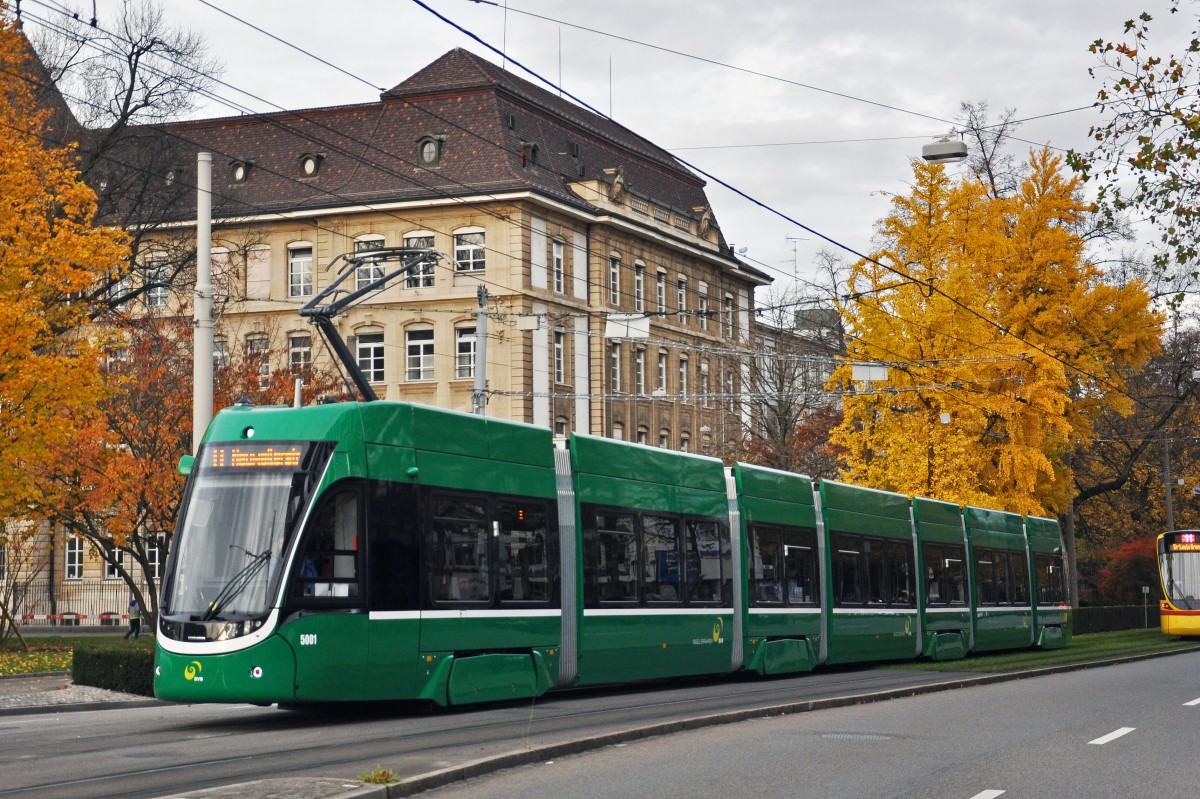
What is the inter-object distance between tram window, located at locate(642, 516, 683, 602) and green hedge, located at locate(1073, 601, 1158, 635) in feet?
123

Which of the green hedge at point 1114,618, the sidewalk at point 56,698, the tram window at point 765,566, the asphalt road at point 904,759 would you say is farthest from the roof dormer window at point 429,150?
the asphalt road at point 904,759

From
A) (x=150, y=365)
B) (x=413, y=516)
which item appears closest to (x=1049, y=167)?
(x=150, y=365)

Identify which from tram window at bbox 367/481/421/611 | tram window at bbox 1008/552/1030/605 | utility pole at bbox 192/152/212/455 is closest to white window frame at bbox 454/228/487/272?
tram window at bbox 1008/552/1030/605

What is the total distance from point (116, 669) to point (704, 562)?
8062mm

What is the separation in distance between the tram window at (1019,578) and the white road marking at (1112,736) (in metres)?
22.6

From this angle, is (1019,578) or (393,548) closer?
(393,548)

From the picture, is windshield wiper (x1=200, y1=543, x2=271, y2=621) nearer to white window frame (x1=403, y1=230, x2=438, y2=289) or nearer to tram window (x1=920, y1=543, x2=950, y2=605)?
tram window (x1=920, y1=543, x2=950, y2=605)

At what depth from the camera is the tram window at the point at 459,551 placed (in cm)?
1736

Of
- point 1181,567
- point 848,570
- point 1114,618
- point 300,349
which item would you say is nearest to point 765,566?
point 848,570

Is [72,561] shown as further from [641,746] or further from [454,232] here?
[641,746]

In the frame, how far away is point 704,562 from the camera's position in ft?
76.0

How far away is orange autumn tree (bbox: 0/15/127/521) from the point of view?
92.5 feet

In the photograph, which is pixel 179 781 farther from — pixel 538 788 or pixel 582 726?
pixel 582 726

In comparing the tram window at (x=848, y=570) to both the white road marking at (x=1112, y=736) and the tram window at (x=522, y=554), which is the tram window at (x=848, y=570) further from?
the white road marking at (x=1112, y=736)
